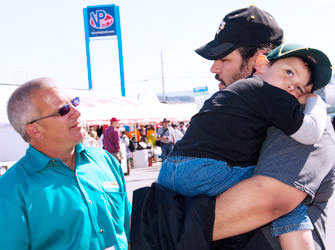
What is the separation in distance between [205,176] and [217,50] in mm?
654

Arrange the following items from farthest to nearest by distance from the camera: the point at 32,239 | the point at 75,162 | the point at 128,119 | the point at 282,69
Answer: the point at 128,119, the point at 75,162, the point at 32,239, the point at 282,69

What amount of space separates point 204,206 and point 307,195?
382mm

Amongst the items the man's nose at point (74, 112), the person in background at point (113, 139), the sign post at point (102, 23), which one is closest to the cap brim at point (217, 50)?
the man's nose at point (74, 112)

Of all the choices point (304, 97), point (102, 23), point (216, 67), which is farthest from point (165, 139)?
point (102, 23)

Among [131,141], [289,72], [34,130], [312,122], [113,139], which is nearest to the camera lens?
[312,122]

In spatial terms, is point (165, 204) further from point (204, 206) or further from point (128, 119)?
point (128, 119)

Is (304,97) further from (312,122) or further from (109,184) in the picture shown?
(109,184)

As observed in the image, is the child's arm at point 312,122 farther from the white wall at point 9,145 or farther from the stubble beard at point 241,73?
the white wall at point 9,145

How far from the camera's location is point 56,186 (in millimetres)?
2355

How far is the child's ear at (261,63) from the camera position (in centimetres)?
186

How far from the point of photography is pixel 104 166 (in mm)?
2771

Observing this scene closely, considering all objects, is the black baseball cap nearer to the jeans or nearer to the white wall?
the jeans

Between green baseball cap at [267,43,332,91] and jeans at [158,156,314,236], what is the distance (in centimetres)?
50

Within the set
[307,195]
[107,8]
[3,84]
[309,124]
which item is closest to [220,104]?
[309,124]
